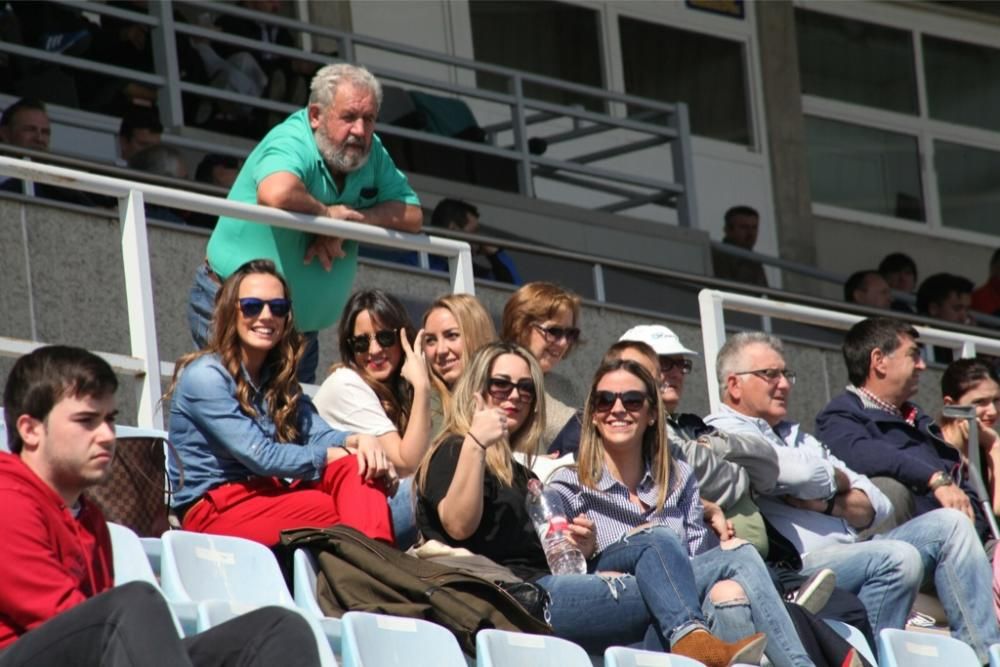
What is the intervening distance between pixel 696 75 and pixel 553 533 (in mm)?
9612

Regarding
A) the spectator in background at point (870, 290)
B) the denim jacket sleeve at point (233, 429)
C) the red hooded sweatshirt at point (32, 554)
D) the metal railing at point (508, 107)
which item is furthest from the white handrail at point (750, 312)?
the red hooded sweatshirt at point (32, 554)

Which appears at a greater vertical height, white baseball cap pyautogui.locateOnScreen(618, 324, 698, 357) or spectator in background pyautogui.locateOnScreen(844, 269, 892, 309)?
spectator in background pyautogui.locateOnScreen(844, 269, 892, 309)

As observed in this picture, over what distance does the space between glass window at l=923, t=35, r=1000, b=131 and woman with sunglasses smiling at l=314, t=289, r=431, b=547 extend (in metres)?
10.5

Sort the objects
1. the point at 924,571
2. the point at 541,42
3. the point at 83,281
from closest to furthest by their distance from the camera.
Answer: the point at 924,571 < the point at 83,281 < the point at 541,42

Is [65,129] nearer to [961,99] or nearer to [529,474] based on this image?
[529,474]

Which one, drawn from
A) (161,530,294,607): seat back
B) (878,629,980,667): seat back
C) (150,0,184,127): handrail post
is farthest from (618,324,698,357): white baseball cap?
(150,0,184,127): handrail post

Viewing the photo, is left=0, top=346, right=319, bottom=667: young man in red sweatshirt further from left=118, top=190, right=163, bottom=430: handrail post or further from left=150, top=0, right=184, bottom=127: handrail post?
left=150, top=0, right=184, bottom=127: handrail post

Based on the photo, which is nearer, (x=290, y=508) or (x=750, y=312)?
(x=290, y=508)

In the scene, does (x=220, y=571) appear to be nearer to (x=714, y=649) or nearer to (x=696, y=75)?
(x=714, y=649)

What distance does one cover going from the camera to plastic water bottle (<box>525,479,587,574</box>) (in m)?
6.14

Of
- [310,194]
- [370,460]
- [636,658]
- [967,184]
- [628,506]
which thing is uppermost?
[967,184]

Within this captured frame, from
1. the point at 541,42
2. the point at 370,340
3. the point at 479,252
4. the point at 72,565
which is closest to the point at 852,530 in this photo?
the point at 370,340

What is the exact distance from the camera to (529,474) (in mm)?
6328

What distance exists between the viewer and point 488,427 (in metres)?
6.00
